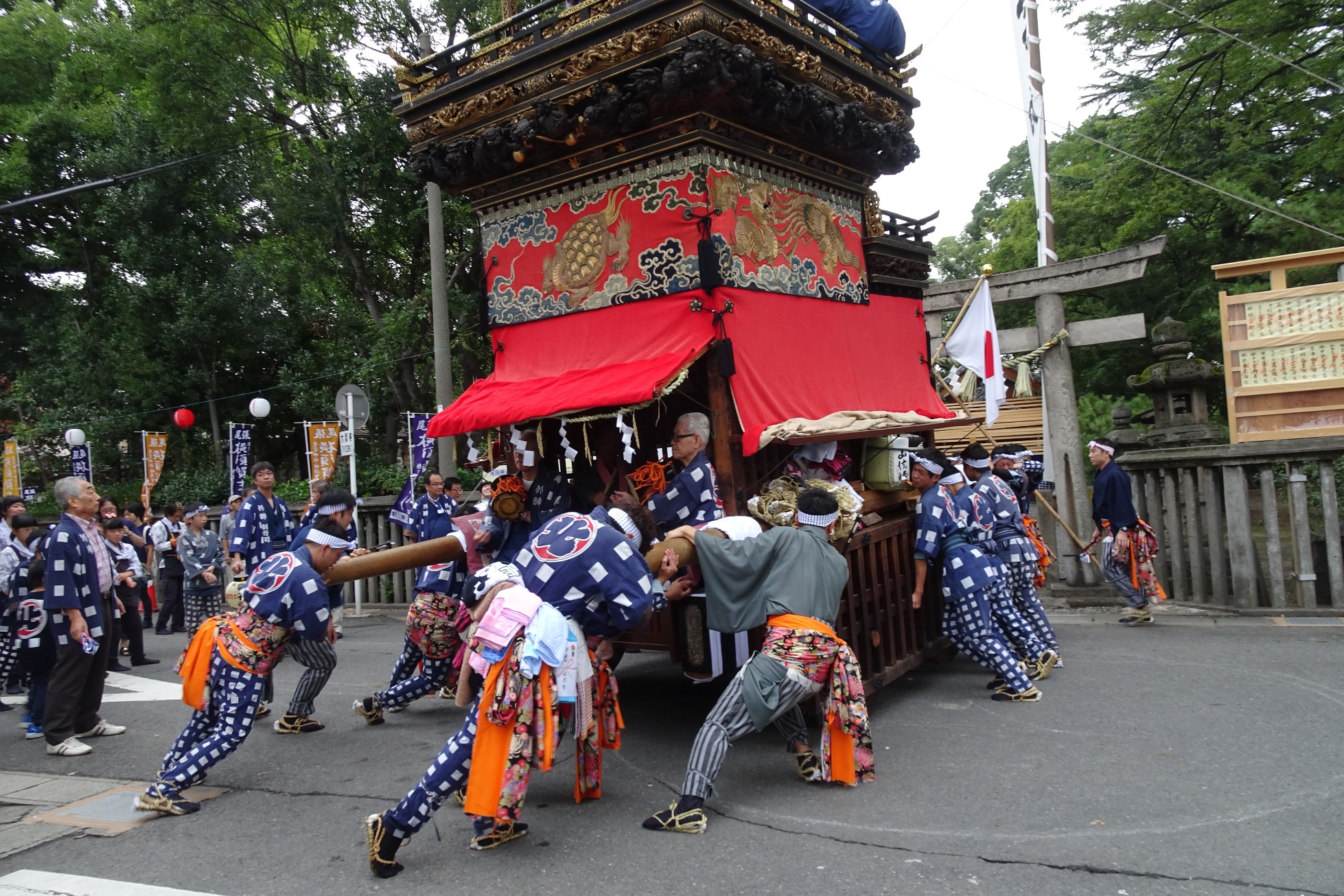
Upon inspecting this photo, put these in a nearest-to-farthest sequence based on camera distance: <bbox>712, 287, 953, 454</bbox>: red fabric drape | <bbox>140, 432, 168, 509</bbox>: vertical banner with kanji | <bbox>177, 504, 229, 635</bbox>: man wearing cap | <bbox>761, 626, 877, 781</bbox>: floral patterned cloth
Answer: <bbox>761, 626, 877, 781</bbox>: floral patterned cloth
<bbox>712, 287, 953, 454</bbox>: red fabric drape
<bbox>177, 504, 229, 635</bbox>: man wearing cap
<bbox>140, 432, 168, 509</bbox>: vertical banner with kanji

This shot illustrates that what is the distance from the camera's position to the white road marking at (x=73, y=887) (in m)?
3.87

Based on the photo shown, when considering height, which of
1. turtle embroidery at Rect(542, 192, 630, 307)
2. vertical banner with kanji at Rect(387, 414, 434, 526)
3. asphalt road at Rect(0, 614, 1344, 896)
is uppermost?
turtle embroidery at Rect(542, 192, 630, 307)

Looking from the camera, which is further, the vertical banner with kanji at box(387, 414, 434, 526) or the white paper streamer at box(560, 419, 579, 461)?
the vertical banner with kanji at box(387, 414, 434, 526)

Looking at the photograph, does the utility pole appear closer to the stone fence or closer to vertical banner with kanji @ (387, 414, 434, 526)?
vertical banner with kanji @ (387, 414, 434, 526)

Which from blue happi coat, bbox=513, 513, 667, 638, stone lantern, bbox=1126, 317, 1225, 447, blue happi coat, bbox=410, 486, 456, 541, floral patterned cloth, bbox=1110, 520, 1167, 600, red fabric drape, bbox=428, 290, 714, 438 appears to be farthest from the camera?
stone lantern, bbox=1126, 317, 1225, 447

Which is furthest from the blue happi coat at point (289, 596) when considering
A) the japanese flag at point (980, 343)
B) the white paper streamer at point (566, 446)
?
the japanese flag at point (980, 343)

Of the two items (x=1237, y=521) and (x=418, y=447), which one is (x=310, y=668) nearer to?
(x=418, y=447)

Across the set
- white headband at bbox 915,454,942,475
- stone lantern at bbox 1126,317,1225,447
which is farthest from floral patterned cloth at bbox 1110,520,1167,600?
white headband at bbox 915,454,942,475

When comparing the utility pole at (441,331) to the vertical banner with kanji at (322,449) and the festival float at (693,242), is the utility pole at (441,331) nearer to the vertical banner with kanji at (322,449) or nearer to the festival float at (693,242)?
the vertical banner with kanji at (322,449)

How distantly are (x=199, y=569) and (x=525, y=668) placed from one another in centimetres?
830

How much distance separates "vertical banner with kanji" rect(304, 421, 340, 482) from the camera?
1388 cm

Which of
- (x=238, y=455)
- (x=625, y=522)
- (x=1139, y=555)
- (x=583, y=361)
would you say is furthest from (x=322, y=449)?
(x=1139, y=555)

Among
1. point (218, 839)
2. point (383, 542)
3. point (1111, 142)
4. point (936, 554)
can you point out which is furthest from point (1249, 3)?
point (218, 839)

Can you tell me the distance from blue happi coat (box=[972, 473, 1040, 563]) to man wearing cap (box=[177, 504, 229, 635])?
895cm
